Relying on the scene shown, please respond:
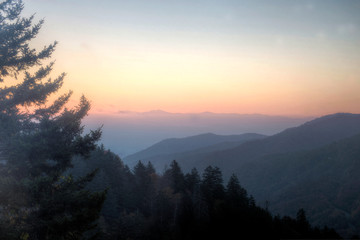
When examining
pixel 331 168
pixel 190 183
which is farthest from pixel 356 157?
pixel 190 183

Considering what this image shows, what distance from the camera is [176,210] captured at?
105 ft

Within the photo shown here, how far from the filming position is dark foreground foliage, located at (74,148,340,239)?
26.8m

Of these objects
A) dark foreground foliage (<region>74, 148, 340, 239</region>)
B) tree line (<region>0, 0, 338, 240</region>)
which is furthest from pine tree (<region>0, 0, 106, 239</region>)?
dark foreground foliage (<region>74, 148, 340, 239</region>)

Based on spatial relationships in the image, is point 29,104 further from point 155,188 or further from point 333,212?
point 333,212

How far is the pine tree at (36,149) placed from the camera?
9062 millimetres

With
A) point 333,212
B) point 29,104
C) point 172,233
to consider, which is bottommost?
point 333,212

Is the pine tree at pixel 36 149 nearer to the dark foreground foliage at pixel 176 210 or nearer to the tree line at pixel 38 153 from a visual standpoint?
the tree line at pixel 38 153

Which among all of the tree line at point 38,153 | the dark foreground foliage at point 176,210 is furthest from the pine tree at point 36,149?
the dark foreground foliage at point 176,210

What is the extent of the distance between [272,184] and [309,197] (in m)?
47.9

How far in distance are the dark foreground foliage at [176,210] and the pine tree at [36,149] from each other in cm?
1208

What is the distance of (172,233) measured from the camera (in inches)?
1061

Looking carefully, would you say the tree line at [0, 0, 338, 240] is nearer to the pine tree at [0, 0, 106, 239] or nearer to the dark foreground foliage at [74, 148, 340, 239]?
the pine tree at [0, 0, 106, 239]

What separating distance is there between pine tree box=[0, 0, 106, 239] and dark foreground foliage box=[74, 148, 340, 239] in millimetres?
12083

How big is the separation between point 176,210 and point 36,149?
2587 centimetres
